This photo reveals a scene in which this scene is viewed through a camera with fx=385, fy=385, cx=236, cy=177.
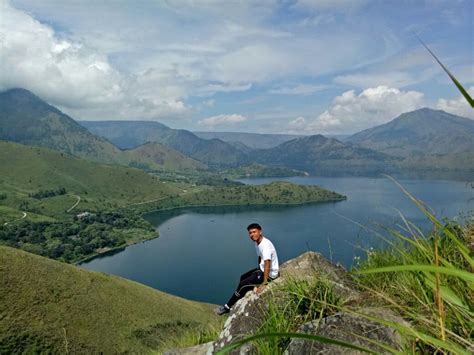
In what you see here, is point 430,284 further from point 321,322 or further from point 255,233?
point 255,233

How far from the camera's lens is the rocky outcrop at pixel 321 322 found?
4.25m

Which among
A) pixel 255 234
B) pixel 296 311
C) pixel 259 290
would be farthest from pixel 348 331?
pixel 255 234

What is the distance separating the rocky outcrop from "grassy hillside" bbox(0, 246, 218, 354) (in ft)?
96.5

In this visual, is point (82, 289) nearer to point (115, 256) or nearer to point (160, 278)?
point (160, 278)

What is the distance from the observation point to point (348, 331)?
4336mm

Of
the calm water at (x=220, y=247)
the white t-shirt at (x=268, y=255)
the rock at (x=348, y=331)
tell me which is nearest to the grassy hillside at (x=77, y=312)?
the white t-shirt at (x=268, y=255)

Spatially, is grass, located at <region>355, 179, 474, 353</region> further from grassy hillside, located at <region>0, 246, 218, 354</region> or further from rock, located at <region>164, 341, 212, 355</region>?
grassy hillside, located at <region>0, 246, 218, 354</region>

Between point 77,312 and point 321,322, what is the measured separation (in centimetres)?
4630

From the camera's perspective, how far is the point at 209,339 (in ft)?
28.3

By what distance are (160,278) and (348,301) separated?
108177 mm

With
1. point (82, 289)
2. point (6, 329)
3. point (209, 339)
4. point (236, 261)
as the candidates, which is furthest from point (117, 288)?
point (236, 261)

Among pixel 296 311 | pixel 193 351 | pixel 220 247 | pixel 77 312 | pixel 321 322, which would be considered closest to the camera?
pixel 321 322

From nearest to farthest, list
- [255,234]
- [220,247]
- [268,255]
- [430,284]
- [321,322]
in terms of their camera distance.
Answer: [430,284], [321,322], [268,255], [255,234], [220,247]

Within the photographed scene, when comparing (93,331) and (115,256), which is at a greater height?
(93,331)
